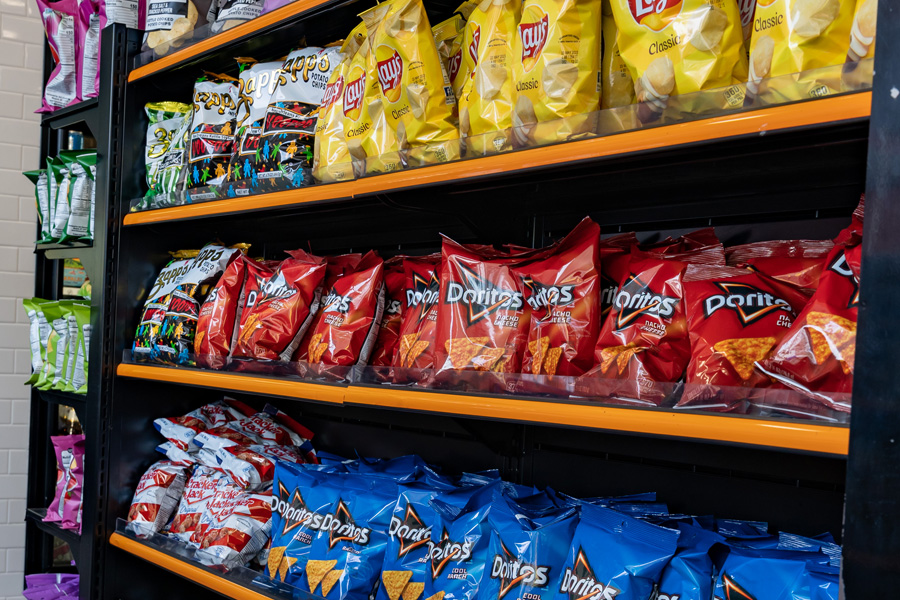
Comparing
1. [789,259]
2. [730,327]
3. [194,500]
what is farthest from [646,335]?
[194,500]

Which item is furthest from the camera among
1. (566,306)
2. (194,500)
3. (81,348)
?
(81,348)

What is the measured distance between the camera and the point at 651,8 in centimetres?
118

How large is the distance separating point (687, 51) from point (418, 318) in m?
0.88

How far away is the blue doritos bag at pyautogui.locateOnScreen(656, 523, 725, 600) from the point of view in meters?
1.26

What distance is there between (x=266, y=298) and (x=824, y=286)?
145cm

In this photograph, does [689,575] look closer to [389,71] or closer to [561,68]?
[561,68]

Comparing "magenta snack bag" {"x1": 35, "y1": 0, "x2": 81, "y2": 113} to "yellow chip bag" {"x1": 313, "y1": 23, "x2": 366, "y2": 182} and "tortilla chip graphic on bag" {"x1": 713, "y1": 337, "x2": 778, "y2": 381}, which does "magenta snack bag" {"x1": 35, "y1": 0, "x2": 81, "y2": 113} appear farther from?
"tortilla chip graphic on bag" {"x1": 713, "y1": 337, "x2": 778, "y2": 381}

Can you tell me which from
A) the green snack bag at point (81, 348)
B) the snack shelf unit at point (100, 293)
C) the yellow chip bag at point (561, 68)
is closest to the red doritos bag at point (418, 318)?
the yellow chip bag at point (561, 68)

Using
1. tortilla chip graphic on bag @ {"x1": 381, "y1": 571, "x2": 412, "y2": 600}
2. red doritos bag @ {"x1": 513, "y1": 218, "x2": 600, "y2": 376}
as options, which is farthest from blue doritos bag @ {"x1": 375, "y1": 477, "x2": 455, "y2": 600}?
red doritos bag @ {"x1": 513, "y1": 218, "x2": 600, "y2": 376}

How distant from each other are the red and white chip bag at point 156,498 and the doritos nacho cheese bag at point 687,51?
1886 mm

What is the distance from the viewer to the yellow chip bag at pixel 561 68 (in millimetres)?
1309

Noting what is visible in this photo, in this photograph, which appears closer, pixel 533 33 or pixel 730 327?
pixel 730 327

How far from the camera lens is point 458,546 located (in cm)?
158

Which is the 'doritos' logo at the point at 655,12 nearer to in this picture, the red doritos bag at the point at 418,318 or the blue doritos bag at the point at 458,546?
the red doritos bag at the point at 418,318
